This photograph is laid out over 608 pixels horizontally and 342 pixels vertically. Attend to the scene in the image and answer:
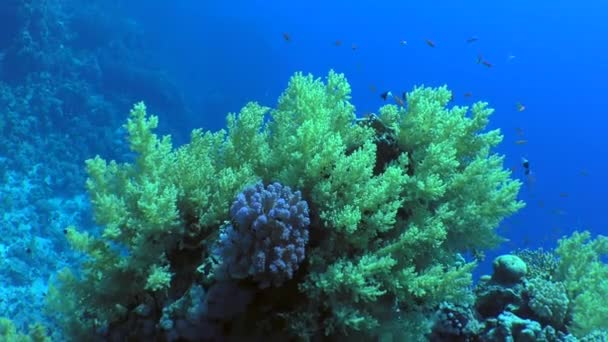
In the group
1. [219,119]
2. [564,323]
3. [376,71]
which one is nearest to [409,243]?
[564,323]

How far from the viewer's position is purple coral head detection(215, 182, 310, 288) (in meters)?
3.14

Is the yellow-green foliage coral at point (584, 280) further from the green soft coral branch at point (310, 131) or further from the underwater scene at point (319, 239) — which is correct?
the green soft coral branch at point (310, 131)

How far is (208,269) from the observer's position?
3.47 m

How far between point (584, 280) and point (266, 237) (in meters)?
4.39

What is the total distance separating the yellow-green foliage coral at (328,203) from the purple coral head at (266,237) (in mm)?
246

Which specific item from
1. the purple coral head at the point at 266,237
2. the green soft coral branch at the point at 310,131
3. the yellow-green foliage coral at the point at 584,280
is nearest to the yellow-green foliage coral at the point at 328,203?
the green soft coral branch at the point at 310,131

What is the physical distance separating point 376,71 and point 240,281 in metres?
115

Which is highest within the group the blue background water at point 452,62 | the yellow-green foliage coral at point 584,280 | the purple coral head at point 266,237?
the blue background water at point 452,62

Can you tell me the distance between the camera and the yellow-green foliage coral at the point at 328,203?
3420 millimetres

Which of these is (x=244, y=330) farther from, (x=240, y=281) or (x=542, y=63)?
(x=542, y=63)

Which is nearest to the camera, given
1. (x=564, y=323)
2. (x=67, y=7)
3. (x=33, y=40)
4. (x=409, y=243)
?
(x=409, y=243)

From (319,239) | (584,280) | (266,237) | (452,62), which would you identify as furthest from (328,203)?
(452,62)

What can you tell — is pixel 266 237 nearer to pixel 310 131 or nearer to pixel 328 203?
pixel 328 203

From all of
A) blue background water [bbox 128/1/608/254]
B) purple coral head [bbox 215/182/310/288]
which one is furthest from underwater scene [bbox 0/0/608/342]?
blue background water [bbox 128/1/608/254]
